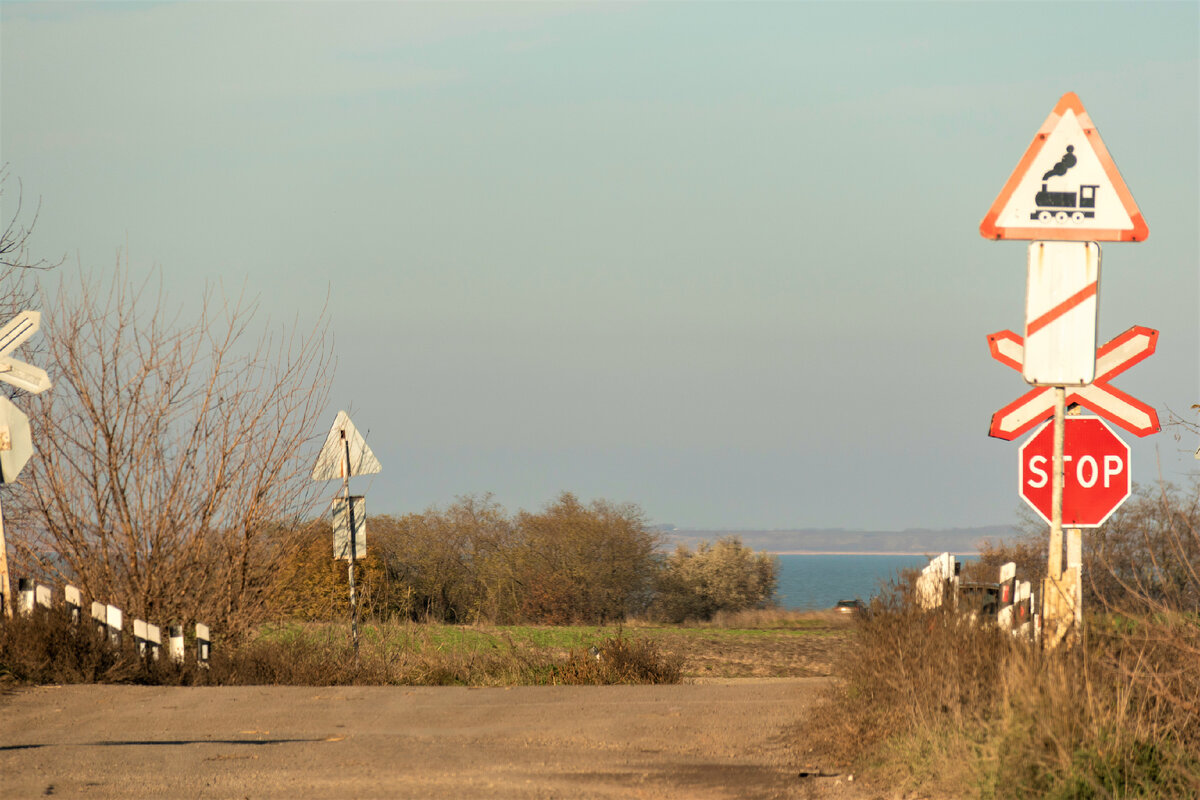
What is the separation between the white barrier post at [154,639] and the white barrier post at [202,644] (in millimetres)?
462

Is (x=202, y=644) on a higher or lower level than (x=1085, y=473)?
lower

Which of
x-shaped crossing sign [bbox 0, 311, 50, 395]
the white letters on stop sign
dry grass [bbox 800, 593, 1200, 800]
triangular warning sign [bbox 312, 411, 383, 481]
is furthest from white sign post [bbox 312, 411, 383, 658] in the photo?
the white letters on stop sign

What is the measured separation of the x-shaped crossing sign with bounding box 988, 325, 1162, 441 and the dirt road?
8.98 feet

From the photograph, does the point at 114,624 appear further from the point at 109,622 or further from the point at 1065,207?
the point at 1065,207

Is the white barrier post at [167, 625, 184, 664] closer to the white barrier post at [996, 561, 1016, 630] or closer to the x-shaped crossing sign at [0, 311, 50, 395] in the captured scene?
the x-shaped crossing sign at [0, 311, 50, 395]

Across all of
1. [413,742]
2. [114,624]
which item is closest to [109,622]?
[114,624]

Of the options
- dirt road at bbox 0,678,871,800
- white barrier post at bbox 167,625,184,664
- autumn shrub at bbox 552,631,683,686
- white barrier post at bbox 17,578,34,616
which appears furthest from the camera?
autumn shrub at bbox 552,631,683,686

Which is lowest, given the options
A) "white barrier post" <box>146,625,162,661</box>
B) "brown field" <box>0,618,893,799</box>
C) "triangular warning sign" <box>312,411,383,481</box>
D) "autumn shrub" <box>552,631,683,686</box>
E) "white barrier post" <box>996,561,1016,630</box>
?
"autumn shrub" <box>552,631,683,686</box>

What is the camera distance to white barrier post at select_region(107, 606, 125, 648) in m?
11.8

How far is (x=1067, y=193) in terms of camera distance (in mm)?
6309

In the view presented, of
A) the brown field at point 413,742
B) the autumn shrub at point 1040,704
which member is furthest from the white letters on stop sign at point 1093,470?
the brown field at point 413,742

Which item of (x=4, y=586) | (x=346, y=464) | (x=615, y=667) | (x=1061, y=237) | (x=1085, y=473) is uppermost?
(x=1061, y=237)

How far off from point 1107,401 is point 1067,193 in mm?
2217

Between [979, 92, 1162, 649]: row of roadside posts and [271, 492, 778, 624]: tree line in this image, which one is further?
[271, 492, 778, 624]: tree line
